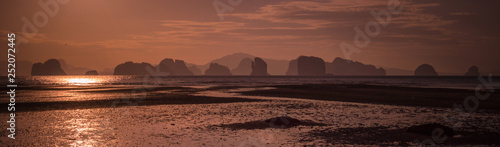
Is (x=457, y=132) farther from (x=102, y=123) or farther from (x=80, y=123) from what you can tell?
(x=80, y=123)

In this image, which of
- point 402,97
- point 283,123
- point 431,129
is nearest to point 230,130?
point 283,123

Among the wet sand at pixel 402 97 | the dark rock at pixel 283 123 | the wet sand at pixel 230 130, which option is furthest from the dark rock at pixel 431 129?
the wet sand at pixel 402 97

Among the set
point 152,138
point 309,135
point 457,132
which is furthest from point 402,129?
point 152,138

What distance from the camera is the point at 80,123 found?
66.8 ft

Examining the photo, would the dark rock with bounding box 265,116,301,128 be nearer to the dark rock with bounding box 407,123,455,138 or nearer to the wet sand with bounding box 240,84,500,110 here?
the dark rock with bounding box 407,123,455,138

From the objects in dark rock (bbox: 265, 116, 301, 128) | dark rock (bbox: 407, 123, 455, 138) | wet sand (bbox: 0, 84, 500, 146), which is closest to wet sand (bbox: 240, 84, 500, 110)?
wet sand (bbox: 0, 84, 500, 146)

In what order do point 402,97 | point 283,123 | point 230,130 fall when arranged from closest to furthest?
point 230,130
point 283,123
point 402,97

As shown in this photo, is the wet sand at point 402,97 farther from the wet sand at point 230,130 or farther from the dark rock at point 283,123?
the dark rock at point 283,123

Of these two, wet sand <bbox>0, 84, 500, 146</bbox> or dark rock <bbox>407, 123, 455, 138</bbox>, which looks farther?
dark rock <bbox>407, 123, 455, 138</bbox>

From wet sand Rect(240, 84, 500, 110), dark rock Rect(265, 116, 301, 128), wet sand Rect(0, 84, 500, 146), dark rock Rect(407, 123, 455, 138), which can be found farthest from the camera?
wet sand Rect(240, 84, 500, 110)

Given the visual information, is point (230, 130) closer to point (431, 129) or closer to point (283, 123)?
point (283, 123)

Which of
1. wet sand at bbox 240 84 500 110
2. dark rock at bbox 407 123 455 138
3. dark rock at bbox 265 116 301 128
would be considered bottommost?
dark rock at bbox 407 123 455 138

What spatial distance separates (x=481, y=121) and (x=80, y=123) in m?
24.0

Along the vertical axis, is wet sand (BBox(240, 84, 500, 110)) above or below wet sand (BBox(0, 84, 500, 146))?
above
